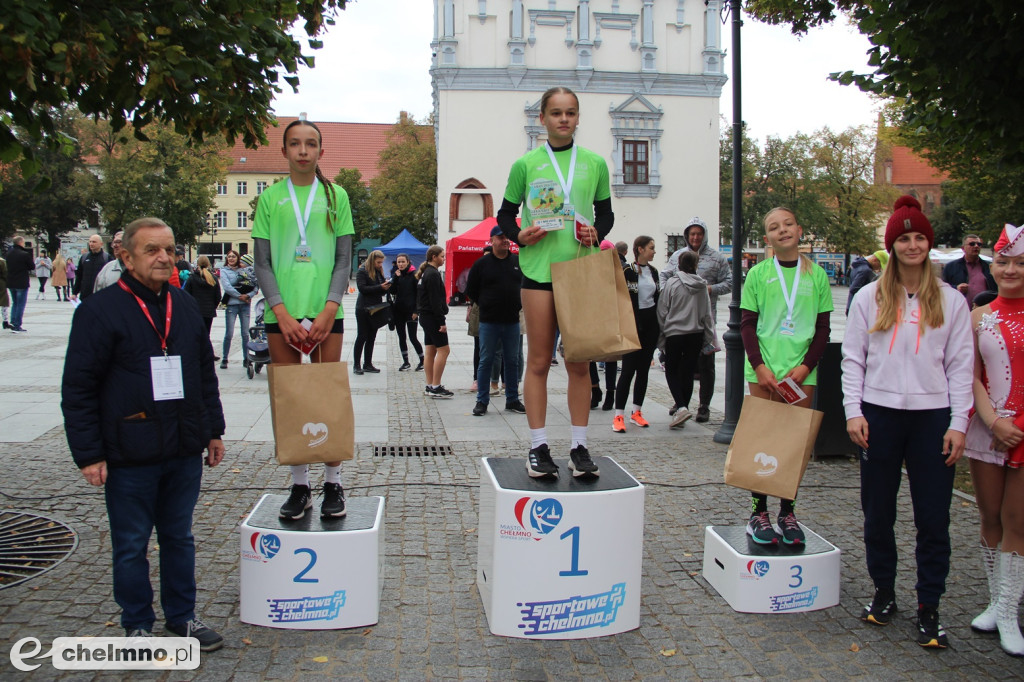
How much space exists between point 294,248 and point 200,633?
1.86m

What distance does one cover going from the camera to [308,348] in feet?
13.8

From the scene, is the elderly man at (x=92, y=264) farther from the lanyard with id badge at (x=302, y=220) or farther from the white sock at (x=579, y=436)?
the white sock at (x=579, y=436)

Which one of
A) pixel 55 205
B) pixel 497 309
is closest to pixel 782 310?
pixel 497 309

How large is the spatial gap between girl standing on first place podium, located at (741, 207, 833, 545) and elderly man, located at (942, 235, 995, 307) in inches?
272

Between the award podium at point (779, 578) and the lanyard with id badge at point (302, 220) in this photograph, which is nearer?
the lanyard with id badge at point (302, 220)

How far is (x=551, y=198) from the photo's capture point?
425 centimetres

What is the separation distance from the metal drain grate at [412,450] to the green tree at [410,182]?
44.4 metres

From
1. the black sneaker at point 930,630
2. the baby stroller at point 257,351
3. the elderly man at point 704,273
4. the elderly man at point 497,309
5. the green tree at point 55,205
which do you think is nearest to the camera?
the black sneaker at point 930,630

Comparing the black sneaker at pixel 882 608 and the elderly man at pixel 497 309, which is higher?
the elderly man at pixel 497 309

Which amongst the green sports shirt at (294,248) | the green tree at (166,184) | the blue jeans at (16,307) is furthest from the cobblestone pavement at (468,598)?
the green tree at (166,184)

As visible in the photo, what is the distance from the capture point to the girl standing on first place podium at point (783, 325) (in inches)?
181

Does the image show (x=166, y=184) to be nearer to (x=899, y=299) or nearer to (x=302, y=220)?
Answer: (x=302, y=220)

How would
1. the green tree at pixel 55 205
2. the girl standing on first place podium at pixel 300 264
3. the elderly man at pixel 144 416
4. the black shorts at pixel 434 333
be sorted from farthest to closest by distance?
1. the green tree at pixel 55 205
2. the black shorts at pixel 434 333
3. the girl standing on first place podium at pixel 300 264
4. the elderly man at pixel 144 416

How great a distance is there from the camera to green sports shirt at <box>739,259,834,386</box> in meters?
4.63
